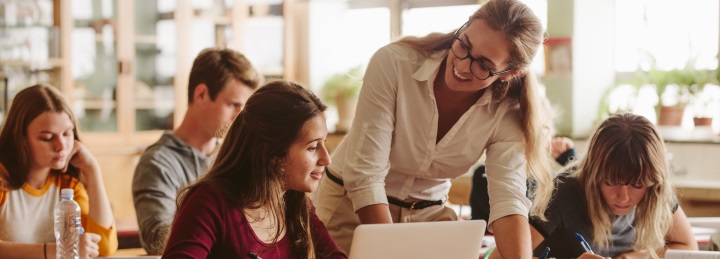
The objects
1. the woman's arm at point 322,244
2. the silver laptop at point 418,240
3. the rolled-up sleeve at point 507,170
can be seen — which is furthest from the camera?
the rolled-up sleeve at point 507,170

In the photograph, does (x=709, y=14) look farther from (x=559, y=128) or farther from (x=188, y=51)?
(x=188, y=51)

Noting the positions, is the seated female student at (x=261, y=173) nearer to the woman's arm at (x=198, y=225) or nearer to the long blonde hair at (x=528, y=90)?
the woman's arm at (x=198, y=225)

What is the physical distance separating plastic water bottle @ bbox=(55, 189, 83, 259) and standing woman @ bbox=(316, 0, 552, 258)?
64 cm

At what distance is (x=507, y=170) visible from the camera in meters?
2.21

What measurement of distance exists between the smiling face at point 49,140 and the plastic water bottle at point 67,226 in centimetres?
13

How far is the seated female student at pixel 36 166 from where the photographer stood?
102 inches

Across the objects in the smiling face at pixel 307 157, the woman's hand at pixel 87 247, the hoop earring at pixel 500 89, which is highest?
the hoop earring at pixel 500 89

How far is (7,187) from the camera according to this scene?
2.59m

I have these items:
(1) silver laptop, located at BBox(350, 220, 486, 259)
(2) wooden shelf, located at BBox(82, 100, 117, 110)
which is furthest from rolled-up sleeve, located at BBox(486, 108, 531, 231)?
(2) wooden shelf, located at BBox(82, 100, 117, 110)

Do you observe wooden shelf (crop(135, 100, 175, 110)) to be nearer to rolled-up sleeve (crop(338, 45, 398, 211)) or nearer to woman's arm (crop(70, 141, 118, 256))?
woman's arm (crop(70, 141, 118, 256))

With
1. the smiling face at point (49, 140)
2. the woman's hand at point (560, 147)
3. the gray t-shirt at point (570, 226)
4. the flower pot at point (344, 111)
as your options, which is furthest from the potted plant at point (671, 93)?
the smiling face at point (49, 140)

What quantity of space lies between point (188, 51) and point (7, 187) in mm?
3520

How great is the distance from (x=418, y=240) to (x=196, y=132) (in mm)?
1358

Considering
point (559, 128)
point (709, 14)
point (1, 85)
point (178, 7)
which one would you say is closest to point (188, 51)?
point (178, 7)
